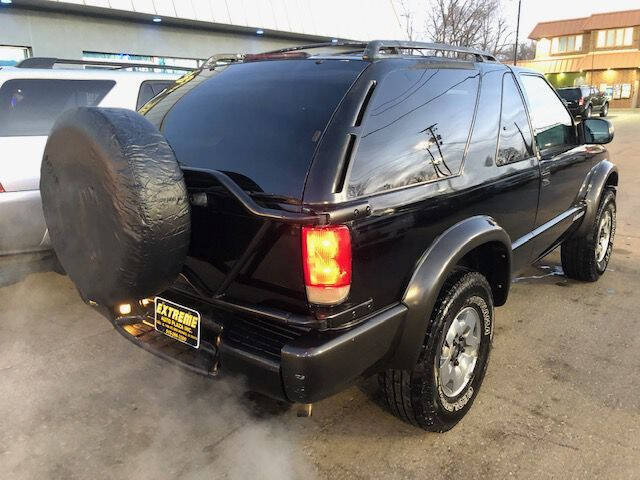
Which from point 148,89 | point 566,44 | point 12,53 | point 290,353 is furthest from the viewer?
point 566,44

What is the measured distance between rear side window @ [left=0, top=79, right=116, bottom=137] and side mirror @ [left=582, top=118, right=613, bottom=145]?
4376mm

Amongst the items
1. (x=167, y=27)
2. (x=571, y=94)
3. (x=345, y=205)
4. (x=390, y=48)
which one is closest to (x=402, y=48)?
(x=390, y=48)

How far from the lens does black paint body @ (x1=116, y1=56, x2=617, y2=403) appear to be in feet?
7.05

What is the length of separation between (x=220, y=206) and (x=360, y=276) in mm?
682

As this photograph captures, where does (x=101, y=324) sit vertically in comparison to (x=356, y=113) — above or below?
below

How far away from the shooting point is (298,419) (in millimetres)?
2906

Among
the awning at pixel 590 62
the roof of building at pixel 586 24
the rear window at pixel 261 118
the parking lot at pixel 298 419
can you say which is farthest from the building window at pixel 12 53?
the roof of building at pixel 586 24

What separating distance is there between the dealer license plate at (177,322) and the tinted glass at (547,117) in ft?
8.45

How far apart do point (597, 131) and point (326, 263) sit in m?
3.50

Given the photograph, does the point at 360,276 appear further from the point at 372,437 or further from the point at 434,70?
the point at 434,70

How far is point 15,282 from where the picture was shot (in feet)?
16.3

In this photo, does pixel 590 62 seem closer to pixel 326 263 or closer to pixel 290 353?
pixel 326 263

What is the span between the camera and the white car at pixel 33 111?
170 inches

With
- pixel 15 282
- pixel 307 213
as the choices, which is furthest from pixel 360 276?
pixel 15 282
